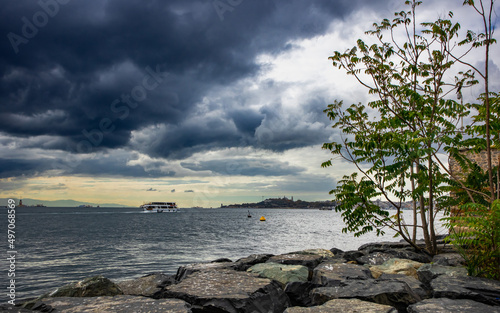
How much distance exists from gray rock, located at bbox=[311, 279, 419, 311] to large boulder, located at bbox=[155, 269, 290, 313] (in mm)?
895

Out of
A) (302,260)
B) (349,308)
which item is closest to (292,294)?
(349,308)

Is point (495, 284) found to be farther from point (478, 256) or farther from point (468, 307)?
point (468, 307)

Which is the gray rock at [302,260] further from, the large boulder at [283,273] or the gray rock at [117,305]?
the gray rock at [117,305]

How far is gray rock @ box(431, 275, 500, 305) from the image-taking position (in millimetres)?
5652

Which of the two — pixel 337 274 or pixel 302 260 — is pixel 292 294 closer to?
pixel 337 274

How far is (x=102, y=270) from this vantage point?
64.3ft

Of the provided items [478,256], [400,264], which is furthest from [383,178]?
[478,256]

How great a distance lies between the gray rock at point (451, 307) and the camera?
474 centimetres

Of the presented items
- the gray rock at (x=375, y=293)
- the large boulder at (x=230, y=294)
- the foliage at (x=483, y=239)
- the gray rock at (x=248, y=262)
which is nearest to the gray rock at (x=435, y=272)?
the foliage at (x=483, y=239)

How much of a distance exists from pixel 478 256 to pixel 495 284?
2.63 feet

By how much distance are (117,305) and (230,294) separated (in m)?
2.02

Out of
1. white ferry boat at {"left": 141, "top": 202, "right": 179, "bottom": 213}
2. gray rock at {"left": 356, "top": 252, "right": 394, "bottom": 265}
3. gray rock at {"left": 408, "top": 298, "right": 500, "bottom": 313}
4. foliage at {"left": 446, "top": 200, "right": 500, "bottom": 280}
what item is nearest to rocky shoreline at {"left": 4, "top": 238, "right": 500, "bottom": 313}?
gray rock at {"left": 408, "top": 298, "right": 500, "bottom": 313}

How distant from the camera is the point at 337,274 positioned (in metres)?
7.65

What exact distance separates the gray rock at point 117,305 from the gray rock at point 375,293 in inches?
108
